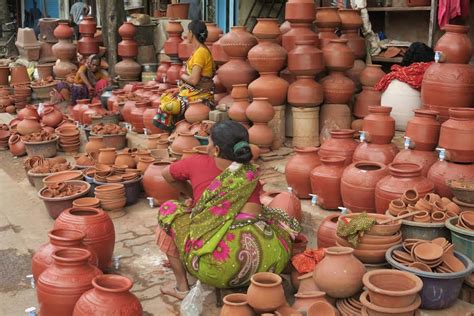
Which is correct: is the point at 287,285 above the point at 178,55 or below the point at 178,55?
below

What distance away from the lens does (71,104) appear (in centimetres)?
923

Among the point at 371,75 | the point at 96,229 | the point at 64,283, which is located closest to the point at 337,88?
the point at 371,75

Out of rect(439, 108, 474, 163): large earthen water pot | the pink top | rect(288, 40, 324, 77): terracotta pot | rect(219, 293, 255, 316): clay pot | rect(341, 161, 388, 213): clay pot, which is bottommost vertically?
rect(219, 293, 255, 316): clay pot

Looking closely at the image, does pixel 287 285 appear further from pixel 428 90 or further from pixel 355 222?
pixel 428 90

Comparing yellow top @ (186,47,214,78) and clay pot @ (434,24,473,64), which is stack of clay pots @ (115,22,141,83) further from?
clay pot @ (434,24,473,64)

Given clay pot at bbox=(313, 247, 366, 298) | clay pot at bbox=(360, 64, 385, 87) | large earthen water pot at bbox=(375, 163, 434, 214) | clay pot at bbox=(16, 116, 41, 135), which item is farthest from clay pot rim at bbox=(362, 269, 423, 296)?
clay pot at bbox=(16, 116, 41, 135)

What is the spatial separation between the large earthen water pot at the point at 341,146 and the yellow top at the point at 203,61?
2.17 meters

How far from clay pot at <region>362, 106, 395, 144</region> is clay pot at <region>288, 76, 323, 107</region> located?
1237 millimetres

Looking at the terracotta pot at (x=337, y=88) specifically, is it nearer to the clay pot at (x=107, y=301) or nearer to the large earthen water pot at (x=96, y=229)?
the large earthen water pot at (x=96, y=229)

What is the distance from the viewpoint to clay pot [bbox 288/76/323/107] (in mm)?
5559

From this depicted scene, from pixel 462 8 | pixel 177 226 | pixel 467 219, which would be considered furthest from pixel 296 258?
pixel 462 8

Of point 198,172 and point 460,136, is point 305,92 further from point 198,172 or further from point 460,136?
point 198,172

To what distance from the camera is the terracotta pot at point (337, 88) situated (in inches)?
223

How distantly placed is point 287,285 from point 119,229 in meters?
1.83
